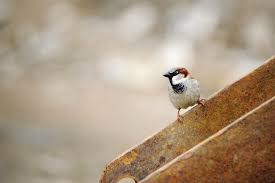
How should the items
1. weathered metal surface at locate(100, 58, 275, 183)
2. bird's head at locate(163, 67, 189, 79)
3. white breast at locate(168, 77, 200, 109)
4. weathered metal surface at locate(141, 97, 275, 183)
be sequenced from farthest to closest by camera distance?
white breast at locate(168, 77, 200, 109) < bird's head at locate(163, 67, 189, 79) < weathered metal surface at locate(100, 58, 275, 183) < weathered metal surface at locate(141, 97, 275, 183)

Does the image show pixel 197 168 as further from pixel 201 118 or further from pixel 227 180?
pixel 201 118

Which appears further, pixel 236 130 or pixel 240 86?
pixel 240 86

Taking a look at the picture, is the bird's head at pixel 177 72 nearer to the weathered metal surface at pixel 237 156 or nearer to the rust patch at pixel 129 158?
the rust patch at pixel 129 158

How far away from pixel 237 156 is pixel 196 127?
996 mm

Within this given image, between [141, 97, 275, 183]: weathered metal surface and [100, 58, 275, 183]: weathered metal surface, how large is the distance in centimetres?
86

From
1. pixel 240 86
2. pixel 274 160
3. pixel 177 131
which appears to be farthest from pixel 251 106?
pixel 274 160

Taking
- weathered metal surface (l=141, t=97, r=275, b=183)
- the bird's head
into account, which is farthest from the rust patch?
the bird's head

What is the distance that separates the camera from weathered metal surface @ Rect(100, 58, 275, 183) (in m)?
2.59

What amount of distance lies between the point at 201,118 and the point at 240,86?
0.87 ft

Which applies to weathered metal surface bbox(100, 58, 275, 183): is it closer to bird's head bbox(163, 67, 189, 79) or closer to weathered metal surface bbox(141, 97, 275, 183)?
weathered metal surface bbox(141, 97, 275, 183)

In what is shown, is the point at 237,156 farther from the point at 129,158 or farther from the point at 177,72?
the point at 177,72

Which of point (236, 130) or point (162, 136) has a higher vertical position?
point (162, 136)

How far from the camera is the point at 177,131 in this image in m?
2.68

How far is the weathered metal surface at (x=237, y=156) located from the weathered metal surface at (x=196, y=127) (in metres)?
0.86
